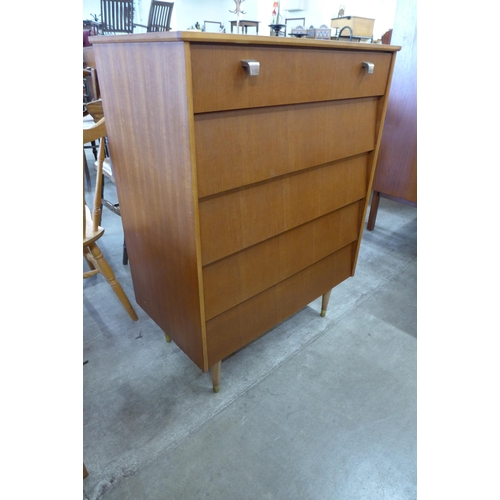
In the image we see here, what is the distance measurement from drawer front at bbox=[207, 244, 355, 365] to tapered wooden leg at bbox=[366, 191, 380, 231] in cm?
97

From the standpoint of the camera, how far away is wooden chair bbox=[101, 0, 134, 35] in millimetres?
2936

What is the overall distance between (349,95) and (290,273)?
1.80 feet

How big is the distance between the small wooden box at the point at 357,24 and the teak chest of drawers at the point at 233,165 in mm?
4455

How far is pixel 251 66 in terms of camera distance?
698 millimetres

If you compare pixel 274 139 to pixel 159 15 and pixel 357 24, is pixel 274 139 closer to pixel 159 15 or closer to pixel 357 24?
pixel 159 15

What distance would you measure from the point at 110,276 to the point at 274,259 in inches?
30.6

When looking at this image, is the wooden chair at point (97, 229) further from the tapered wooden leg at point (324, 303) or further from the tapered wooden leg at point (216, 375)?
the tapered wooden leg at point (324, 303)

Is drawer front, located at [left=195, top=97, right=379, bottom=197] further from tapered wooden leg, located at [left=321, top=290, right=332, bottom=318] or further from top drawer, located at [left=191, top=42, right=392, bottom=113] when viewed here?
tapered wooden leg, located at [left=321, top=290, right=332, bottom=318]

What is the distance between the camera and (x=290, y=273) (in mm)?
1140

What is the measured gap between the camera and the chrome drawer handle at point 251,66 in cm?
70

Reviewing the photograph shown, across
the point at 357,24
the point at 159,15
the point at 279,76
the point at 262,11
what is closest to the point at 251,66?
the point at 279,76

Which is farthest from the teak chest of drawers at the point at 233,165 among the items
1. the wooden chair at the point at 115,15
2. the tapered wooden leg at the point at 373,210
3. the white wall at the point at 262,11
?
the white wall at the point at 262,11

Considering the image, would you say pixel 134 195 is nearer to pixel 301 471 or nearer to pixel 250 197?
pixel 250 197
